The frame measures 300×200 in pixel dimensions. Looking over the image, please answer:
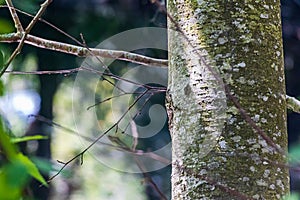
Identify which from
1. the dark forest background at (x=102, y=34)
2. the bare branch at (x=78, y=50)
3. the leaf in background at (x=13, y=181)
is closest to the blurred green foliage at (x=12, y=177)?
the leaf in background at (x=13, y=181)

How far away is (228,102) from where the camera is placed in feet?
1.96

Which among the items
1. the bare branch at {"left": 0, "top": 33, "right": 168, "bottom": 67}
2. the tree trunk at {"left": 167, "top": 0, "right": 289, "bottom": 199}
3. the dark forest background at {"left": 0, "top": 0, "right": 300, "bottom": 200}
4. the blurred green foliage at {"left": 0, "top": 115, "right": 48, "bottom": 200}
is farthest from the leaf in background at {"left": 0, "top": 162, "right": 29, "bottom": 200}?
the dark forest background at {"left": 0, "top": 0, "right": 300, "bottom": 200}

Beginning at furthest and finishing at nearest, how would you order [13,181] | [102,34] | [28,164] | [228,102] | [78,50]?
1. [102,34]
2. [78,50]
3. [228,102]
4. [28,164]
5. [13,181]

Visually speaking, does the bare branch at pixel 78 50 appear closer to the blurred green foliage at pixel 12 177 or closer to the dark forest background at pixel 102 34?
the blurred green foliage at pixel 12 177

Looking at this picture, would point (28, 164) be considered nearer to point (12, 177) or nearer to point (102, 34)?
point (12, 177)

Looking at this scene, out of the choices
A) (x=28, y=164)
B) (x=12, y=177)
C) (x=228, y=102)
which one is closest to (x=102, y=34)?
(x=228, y=102)

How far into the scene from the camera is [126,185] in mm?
3799

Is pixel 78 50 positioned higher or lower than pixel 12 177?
higher

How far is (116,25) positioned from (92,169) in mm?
1636

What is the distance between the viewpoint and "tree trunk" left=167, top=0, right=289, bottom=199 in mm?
584

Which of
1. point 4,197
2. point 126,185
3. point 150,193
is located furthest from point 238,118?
point 126,185

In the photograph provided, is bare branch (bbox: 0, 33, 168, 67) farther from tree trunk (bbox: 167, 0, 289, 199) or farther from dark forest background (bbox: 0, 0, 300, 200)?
dark forest background (bbox: 0, 0, 300, 200)

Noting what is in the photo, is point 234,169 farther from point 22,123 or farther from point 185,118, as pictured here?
point 22,123

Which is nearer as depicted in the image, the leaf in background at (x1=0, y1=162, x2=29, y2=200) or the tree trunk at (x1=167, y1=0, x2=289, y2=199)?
the leaf in background at (x1=0, y1=162, x2=29, y2=200)
